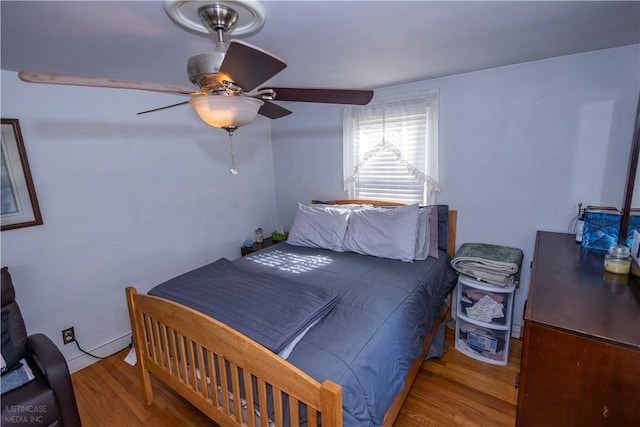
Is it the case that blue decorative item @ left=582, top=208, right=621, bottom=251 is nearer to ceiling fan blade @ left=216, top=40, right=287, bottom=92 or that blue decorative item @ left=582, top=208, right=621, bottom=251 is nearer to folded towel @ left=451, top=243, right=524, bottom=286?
folded towel @ left=451, top=243, right=524, bottom=286

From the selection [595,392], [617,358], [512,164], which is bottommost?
[595,392]

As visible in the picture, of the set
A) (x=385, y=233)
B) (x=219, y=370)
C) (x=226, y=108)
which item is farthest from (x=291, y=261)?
(x=226, y=108)

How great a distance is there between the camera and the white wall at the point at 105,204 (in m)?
2.03

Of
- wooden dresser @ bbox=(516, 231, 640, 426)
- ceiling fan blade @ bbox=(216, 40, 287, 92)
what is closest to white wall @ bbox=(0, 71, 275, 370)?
ceiling fan blade @ bbox=(216, 40, 287, 92)

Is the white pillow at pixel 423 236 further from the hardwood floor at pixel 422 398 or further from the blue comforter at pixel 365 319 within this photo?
the hardwood floor at pixel 422 398

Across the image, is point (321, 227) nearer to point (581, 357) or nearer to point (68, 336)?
point (581, 357)

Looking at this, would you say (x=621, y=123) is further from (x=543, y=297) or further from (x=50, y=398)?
(x=50, y=398)

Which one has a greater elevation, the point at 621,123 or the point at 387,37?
the point at 387,37

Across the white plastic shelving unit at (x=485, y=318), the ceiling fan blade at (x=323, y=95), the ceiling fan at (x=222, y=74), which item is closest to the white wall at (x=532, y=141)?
the white plastic shelving unit at (x=485, y=318)

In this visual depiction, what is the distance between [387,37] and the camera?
62.9 inches

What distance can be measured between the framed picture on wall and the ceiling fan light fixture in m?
1.58

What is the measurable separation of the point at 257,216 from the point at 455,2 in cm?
277

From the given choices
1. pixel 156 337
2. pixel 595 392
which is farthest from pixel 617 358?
pixel 156 337

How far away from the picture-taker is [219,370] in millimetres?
1349
